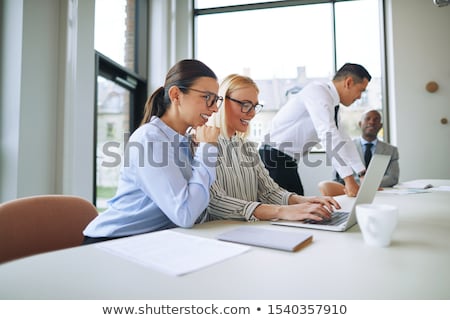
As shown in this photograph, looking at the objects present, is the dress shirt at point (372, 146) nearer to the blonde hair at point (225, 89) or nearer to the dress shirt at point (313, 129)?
the dress shirt at point (313, 129)

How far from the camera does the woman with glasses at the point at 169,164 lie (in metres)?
0.87

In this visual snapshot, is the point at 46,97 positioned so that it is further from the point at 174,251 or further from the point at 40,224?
the point at 174,251

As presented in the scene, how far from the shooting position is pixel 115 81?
2.88 metres

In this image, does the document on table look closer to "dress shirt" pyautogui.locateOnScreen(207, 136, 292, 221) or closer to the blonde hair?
"dress shirt" pyautogui.locateOnScreen(207, 136, 292, 221)

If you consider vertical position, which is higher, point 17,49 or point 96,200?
point 17,49

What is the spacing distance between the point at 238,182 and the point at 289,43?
9.63ft

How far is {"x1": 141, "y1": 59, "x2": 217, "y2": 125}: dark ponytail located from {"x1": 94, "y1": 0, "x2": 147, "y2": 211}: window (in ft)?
4.42

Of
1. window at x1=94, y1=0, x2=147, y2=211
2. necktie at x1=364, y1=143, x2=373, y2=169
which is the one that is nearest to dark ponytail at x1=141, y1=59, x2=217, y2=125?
window at x1=94, y1=0, x2=147, y2=211

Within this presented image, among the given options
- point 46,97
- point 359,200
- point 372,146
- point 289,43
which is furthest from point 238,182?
point 289,43

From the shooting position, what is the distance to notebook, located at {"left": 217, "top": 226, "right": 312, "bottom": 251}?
630mm

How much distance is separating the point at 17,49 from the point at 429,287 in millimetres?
2077
